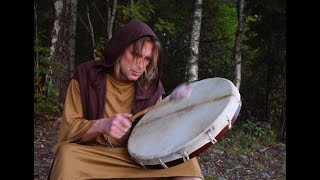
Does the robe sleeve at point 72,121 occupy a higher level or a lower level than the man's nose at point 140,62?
lower

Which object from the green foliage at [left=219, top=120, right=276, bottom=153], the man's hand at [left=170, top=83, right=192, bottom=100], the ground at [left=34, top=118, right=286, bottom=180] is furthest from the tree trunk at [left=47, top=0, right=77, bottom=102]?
the man's hand at [left=170, top=83, right=192, bottom=100]

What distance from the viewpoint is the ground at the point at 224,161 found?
193 inches

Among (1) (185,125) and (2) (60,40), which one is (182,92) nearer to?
(1) (185,125)

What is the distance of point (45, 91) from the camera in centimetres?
748

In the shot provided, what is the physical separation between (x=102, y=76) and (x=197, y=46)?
248 inches

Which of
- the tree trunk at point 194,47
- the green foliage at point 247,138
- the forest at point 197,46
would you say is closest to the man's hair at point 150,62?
the green foliage at point 247,138

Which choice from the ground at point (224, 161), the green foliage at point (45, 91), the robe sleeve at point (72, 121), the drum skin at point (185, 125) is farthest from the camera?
the green foliage at point (45, 91)

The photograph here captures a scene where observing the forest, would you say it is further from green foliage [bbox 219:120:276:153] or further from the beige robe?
the beige robe

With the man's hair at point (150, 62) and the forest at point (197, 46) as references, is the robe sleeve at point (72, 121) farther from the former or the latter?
the forest at point (197, 46)

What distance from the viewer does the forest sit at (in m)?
7.59

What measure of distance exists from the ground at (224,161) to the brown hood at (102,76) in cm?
219

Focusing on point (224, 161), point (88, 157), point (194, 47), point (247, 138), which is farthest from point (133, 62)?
point (194, 47)
